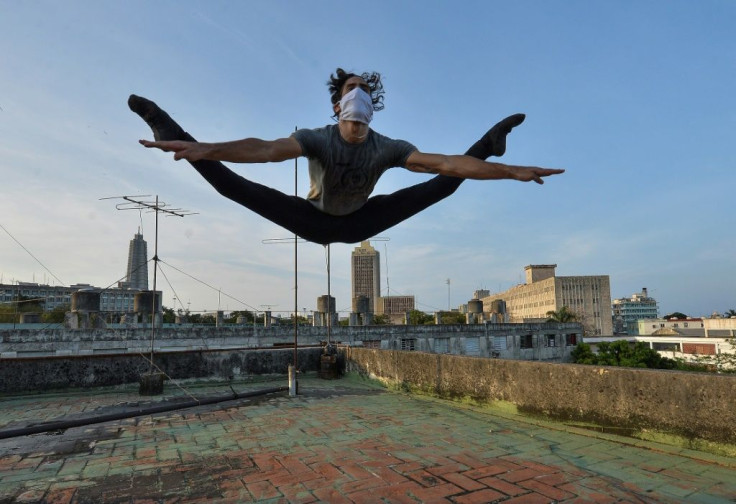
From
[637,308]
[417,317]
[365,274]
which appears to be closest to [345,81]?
[417,317]

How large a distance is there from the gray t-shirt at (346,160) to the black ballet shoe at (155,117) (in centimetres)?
78

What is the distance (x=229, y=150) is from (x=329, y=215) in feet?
4.01

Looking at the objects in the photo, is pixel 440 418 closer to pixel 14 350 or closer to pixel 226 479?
pixel 226 479

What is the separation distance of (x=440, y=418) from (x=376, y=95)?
453cm

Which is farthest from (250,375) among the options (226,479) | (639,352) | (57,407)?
(639,352)

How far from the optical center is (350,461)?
411 cm

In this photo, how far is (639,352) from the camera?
109 ft

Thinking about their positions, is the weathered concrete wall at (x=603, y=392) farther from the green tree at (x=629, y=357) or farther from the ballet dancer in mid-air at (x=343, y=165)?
the green tree at (x=629, y=357)

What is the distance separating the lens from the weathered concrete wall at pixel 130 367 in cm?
827

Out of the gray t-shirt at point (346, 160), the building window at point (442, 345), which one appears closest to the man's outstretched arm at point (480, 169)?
the gray t-shirt at point (346, 160)

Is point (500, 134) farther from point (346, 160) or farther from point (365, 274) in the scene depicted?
point (365, 274)

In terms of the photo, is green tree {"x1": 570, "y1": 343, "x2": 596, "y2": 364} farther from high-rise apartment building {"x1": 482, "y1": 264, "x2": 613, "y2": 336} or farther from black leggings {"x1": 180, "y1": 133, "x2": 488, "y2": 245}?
high-rise apartment building {"x1": 482, "y1": 264, "x2": 613, "y2": 336}

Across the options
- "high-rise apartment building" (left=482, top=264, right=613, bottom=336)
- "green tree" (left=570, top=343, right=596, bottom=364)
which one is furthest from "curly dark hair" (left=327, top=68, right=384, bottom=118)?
"high-rise apartment building" (left=482, top=264, right=613, bottom=336)

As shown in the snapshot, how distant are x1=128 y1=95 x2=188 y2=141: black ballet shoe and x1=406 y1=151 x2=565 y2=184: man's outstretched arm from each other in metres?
1.58
